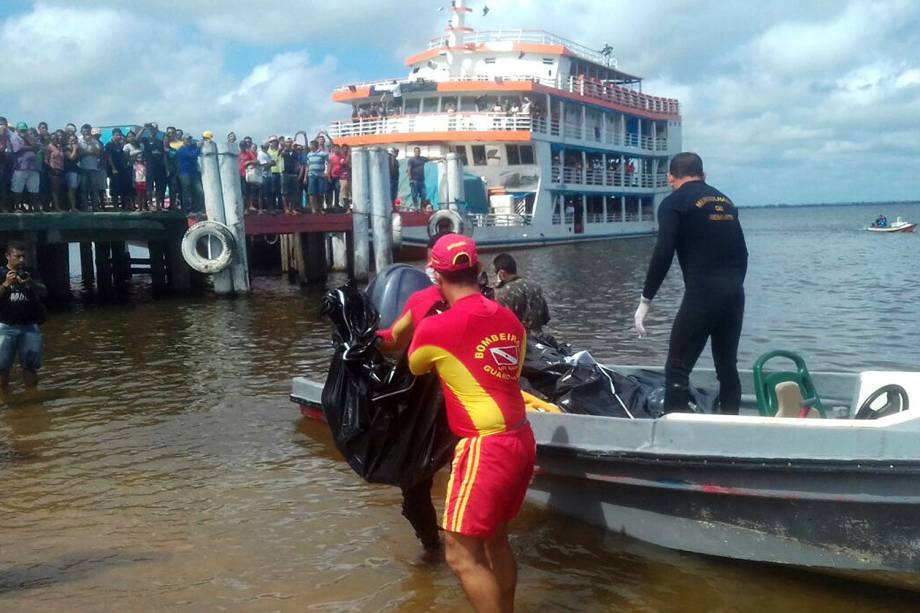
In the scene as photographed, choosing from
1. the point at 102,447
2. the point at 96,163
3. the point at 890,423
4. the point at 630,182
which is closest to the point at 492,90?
the point at 630,182

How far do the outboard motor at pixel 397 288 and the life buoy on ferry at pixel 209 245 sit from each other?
1123cm

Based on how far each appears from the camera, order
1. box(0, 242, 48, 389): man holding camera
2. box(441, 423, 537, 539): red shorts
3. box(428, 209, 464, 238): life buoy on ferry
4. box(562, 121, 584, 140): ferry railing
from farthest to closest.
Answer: box(562, 121, 584, 140): ferry railing < box(428, 209, 464, 238): life buoy on ferry < box(0, 242, 48, 389): man holding camera < box(441, 423, 537, 539): red shorts

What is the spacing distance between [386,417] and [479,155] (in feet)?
97.2

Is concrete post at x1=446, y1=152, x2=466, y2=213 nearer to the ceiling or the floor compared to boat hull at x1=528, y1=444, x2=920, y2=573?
nearer to the ceiling

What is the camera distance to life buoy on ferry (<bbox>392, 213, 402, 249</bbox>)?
2122 centimetres

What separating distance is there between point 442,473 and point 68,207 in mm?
12384

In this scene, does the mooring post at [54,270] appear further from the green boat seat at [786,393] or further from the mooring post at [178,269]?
the green boat seat at [786,393]

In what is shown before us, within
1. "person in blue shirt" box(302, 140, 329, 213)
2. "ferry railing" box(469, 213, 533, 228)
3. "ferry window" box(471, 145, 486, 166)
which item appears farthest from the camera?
"ferry window" box(471, 145, 486, 166)

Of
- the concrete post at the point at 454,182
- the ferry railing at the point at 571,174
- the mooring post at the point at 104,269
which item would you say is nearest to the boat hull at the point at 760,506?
the mooring post at the point at 104,269

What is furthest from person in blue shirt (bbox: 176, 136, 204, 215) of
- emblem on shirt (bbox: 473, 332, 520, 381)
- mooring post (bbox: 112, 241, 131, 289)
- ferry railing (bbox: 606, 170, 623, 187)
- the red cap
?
ferry railing (bbox: 606, 170, 623, 187)

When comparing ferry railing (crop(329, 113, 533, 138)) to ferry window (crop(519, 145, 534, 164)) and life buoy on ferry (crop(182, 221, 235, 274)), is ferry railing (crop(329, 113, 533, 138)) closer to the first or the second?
ferry window (crop(519, 145, 534, 164))

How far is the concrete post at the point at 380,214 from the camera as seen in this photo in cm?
2056

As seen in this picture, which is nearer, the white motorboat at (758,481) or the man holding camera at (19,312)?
the white motorboat at (758,481)

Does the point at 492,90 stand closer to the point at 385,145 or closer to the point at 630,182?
the point at 385,145
